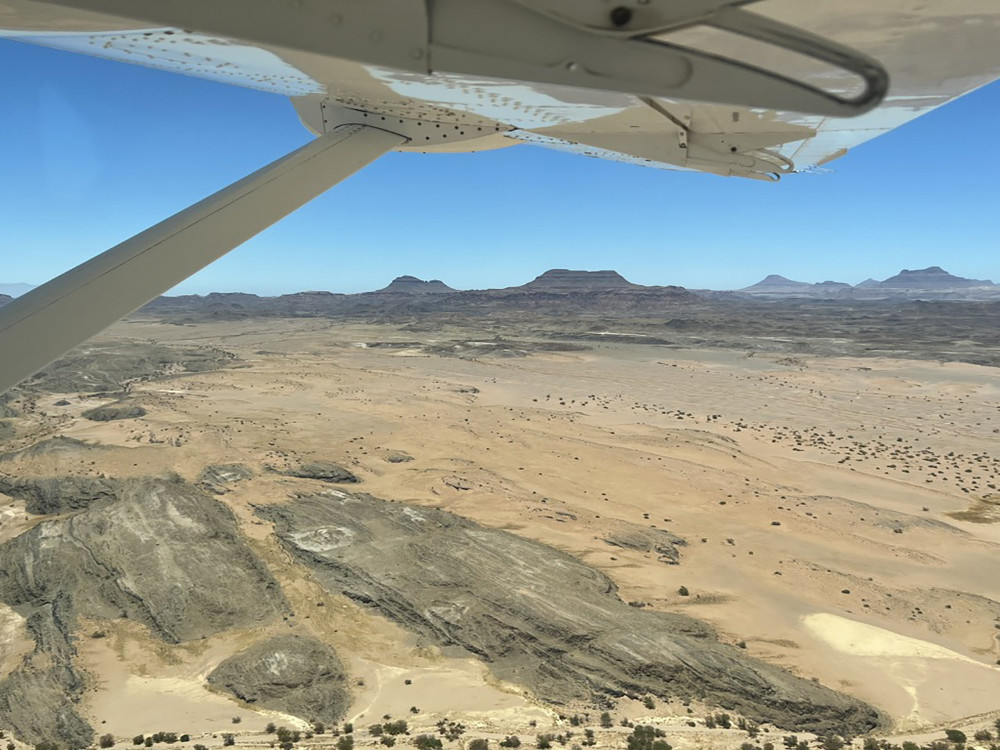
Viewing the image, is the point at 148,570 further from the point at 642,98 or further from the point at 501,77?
the point at 501,77

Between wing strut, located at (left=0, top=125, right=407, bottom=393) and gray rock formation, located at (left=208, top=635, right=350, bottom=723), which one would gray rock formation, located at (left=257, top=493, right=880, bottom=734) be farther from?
wing strut, located at (left=0, top=125, right=407, bottom=393)

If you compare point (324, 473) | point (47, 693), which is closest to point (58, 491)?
point (324, 473)

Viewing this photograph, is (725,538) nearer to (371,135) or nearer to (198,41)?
(371,135)

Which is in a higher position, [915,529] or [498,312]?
[498,312]

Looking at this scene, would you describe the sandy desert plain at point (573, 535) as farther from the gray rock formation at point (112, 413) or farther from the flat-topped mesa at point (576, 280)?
the flat-topped mesa at point (576, 280)

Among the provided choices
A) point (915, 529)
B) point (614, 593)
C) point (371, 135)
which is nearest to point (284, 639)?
point (614, 593)

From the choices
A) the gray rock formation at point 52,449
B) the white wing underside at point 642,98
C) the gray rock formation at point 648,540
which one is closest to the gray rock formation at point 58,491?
the gray rock formation at point 52,449

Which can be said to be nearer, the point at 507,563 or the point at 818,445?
the point at 507,563
